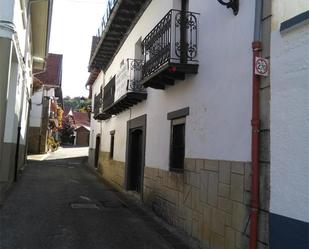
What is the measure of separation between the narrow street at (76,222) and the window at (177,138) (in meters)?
1.29

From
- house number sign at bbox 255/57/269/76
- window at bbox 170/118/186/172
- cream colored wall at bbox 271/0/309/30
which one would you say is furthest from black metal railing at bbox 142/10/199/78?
cream colored wall at bbox 271/0/309/30

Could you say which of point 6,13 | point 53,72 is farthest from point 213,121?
point 53,72

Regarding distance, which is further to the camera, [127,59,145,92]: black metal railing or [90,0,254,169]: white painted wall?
[127,59,145,92]: black metal railing

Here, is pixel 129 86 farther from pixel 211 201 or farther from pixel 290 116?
pixel 290 116

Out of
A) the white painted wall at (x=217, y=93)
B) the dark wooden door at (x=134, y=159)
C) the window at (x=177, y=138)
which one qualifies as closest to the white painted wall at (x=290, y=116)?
the white painted wall at (x=217, y=93)

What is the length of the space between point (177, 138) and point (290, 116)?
176 inches

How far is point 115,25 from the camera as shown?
1527 centimetres

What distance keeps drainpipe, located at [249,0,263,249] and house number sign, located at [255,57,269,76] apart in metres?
0.11

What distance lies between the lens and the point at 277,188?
5.12 m

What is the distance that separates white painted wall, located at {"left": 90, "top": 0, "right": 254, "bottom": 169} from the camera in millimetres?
6180

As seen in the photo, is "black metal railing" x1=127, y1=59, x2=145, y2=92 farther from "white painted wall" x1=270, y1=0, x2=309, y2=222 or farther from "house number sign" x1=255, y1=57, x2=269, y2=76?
"white painted wall" x1=270, y1=0, x2=309, y2=222

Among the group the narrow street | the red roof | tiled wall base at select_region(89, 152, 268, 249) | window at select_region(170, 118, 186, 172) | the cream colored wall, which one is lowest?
the narrow street

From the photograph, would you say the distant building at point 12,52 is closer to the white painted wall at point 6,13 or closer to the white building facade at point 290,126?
the white painted wall at point 6,13

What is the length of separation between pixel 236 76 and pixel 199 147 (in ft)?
5.74
